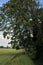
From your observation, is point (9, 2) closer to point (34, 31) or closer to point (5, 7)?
point (5, 7)

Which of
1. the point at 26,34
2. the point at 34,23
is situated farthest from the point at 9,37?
the point at 34,23

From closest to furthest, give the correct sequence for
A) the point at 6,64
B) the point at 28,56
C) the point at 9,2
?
the point at 9,2
the point at 6,64
the point at 28,56

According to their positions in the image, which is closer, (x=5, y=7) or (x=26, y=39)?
(x=5, y=7)

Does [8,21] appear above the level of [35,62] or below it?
above

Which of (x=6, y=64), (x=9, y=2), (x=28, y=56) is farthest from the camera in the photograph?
(x=28, y=56)

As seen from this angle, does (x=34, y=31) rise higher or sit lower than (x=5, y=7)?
lower

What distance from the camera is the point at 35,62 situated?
30.3 m

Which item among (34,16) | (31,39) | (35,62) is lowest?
(35,62)

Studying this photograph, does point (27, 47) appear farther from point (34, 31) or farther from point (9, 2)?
point (9, 2)

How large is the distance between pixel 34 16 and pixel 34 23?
0.73 metres

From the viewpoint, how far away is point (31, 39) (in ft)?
102

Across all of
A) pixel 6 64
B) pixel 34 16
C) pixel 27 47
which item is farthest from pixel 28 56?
pixel 34 16

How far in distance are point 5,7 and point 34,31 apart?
377cm

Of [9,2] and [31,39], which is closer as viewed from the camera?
[9,2]
